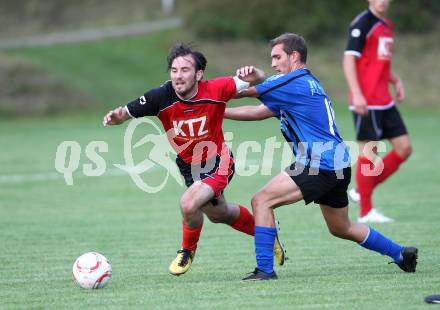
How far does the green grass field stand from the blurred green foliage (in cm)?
1807

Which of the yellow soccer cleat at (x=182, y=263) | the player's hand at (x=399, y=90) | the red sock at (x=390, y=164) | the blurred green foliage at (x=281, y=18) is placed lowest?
the yellow soccer cleat at (x=182, y=263)

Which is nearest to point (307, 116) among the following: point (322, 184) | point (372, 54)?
point (322, 184)

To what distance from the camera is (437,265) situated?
678 cm

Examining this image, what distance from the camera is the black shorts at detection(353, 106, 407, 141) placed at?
9.46 metres

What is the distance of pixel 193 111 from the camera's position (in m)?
6.66

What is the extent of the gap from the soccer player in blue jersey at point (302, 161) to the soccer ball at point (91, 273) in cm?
98

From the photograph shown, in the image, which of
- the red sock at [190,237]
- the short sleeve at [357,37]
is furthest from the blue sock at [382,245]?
the short sleeve at [357,37]

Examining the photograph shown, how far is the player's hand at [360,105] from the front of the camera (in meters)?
8.07

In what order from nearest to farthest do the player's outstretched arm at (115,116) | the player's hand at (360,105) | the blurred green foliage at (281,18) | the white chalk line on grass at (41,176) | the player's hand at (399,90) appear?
the player's outstretched arm at (115,116) < the player's hand at (360,105) < the player's hand at (399,90) < the white chalk line on grass at (41,176) < the blurred green foliage at (281,18)

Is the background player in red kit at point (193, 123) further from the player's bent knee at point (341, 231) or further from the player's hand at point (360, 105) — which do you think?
the player's hand at point (360, 105)

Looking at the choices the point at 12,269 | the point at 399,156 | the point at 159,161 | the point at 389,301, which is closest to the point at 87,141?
the point at 159,161

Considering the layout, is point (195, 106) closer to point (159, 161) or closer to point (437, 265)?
point (437, 265)

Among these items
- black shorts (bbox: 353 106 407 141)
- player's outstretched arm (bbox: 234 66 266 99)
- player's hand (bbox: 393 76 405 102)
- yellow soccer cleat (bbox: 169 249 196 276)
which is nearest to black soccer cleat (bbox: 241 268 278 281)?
yellow soccer cleat (bbox: 169 249 196 276)

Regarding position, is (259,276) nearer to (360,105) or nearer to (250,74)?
(250,74)
